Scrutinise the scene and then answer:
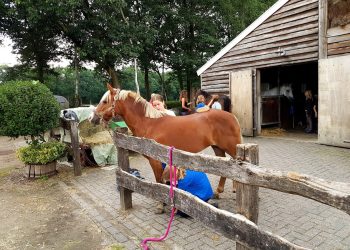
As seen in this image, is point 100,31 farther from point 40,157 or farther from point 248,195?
point 248,195

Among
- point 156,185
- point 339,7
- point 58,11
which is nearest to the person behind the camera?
point 156,185

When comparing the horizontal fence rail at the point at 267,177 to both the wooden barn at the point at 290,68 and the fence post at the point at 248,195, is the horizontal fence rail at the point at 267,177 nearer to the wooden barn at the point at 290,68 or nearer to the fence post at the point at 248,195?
the fence post at the point at 248,195

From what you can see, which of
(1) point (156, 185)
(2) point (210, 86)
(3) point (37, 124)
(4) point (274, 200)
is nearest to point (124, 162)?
(1) point (156, 185)

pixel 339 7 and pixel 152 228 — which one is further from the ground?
pixel 339 7

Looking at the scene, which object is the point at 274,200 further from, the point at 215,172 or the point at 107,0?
the point at 107,0

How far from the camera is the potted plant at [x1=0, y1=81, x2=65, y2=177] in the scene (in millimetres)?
6098

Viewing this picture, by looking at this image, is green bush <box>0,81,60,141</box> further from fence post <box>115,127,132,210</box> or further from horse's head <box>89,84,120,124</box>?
fence post <box>115,127,132,210</box>

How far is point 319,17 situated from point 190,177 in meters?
7.17

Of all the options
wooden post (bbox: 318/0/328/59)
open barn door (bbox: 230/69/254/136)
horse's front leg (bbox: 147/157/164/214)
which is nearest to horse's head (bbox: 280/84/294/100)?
open barn door (bbox: 230/69/254/136)

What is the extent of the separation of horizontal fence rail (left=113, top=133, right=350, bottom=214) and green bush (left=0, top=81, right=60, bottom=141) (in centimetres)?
378

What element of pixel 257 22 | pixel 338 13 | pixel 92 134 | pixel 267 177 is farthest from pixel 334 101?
pixel 267 177

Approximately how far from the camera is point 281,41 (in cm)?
956

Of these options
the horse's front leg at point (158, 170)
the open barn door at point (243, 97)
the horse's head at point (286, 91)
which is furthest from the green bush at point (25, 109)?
the horse's head at point (286, 91)

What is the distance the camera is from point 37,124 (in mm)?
6266
